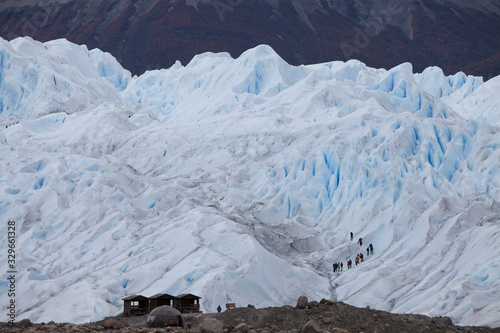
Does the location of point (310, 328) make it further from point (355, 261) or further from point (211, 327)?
point (355, 261)

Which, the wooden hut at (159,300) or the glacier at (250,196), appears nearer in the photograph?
the wooden hut at (159,300)

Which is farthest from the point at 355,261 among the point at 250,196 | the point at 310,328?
the point at 310,328

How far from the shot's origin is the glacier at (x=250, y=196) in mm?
38906

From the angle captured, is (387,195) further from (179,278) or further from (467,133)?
(179,278)

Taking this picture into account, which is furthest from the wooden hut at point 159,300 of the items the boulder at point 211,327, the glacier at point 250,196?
the boulder at point 211,327

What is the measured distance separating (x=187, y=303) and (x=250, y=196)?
16.4 m

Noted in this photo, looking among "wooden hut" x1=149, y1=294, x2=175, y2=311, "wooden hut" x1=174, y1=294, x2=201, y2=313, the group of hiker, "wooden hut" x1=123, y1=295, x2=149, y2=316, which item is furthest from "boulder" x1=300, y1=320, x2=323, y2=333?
the group of hiker

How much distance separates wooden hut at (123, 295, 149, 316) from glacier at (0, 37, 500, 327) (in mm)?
3766

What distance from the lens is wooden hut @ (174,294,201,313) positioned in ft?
110

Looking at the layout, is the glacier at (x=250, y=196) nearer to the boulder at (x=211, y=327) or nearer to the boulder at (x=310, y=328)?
the boulder at (x=310, y=328)

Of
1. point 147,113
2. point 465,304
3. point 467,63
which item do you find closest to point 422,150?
point 465,304

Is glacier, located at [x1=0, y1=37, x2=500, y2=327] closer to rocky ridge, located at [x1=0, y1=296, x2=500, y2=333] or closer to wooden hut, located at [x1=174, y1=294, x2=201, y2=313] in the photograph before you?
wooden hut, located at [x1=174, y1=294, x2=201, y2=313]

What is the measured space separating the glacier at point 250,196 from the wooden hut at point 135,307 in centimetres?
377

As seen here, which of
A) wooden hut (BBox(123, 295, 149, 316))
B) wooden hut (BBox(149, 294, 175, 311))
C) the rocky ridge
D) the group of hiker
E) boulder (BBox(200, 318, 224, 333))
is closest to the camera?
boulder (BBox(200, 318, 224, 333))
